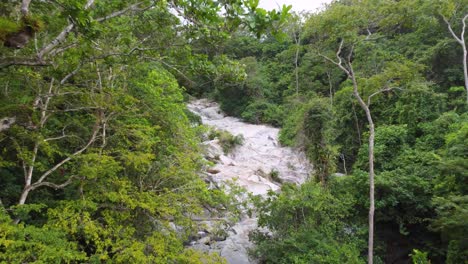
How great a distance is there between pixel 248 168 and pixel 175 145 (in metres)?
9.07

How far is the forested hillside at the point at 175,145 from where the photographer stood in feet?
A: 13.6

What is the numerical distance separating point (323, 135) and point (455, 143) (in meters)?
4.44

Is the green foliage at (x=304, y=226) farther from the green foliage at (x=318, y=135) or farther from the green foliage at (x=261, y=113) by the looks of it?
the green foliage at (x=261, y=113)

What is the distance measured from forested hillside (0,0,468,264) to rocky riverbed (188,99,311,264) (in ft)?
4.10

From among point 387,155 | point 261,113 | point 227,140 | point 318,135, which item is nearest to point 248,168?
point 227,140

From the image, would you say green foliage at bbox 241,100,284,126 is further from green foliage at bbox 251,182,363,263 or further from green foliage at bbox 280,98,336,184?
green foliage at bbox 251,182,363,263

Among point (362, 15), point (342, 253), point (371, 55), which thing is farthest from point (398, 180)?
point (371, 55)

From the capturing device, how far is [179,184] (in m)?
7.63

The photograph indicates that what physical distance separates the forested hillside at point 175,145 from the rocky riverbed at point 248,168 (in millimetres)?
1249

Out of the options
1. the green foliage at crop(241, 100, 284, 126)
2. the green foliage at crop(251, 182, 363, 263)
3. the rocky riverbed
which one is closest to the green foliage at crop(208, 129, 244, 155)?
the rocky riverbed

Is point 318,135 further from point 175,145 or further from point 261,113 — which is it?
point 261,113

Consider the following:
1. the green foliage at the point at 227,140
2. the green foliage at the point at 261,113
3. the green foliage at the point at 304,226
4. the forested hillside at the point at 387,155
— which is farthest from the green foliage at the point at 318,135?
the green foliage at the point at 261,113

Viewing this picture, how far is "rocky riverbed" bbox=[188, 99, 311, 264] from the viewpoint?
10.6m

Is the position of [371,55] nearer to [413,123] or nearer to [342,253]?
[413,123]
